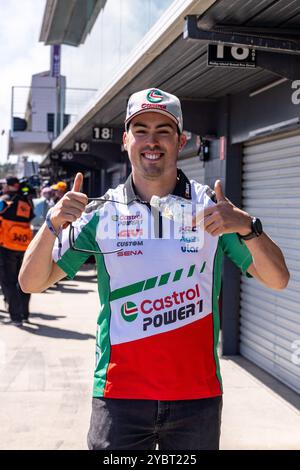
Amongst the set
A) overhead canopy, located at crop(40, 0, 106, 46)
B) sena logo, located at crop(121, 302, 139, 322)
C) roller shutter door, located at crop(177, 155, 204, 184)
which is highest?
overhead canopy, located at crop(40, 0, 106, 46)

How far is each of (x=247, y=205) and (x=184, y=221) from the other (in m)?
4.87

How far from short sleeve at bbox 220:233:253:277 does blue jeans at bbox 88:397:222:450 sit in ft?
1.70

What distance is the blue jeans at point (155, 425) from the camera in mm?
2369

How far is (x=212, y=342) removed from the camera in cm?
251

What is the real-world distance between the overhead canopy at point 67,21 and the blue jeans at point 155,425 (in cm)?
1081

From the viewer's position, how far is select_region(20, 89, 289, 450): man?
2377 millimetres

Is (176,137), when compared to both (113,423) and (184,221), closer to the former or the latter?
(184,221)

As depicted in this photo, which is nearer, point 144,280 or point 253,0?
point 144,280

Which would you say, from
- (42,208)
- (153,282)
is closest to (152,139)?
(153,282)

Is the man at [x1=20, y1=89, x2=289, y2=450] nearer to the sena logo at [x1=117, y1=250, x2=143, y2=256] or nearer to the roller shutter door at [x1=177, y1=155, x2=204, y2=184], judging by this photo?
the sena logo at [x1=117, y1=250, x2=143, y2=256]

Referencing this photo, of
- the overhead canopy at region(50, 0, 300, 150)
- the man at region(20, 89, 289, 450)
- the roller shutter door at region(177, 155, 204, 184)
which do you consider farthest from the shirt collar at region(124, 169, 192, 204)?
the roller shutter door at region(177, 155, 204, 184)

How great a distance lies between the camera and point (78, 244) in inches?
101

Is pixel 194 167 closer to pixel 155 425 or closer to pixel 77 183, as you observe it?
pixel 77 183
